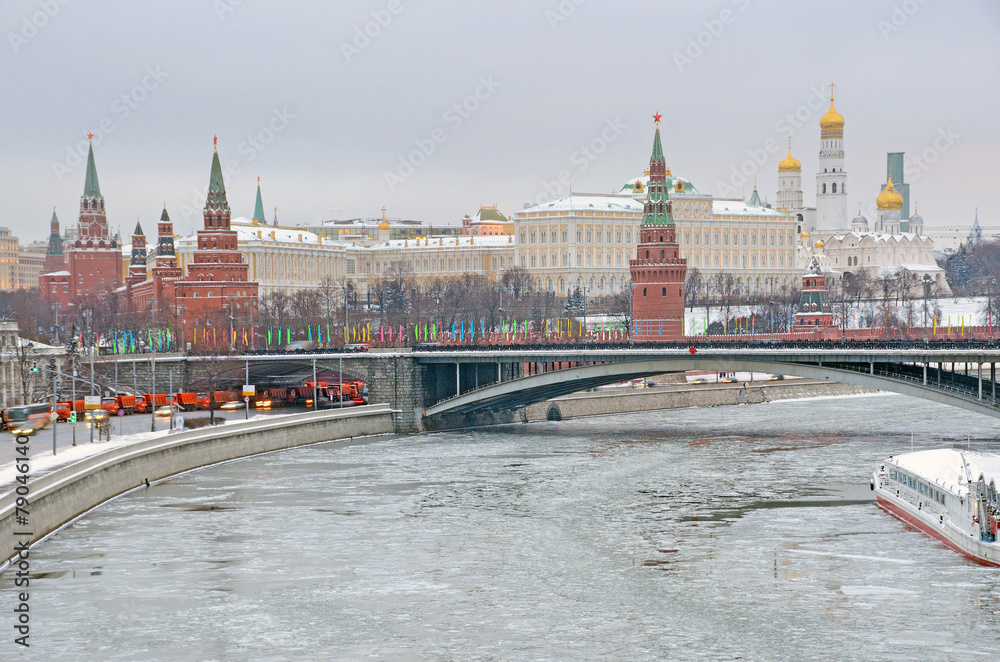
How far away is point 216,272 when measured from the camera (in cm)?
10838

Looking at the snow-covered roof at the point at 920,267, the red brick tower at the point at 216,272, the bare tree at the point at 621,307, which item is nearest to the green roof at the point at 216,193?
the red brick tower at the point at 216,272

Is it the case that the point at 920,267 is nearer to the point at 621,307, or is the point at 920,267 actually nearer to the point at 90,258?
the point at 621,307

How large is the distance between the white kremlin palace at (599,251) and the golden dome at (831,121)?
119 millimetres

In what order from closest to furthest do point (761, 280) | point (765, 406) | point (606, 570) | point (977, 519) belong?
1. point (606, 570)
2. point (977, 519)
3. point (765, 406)
4. point (761, 280)

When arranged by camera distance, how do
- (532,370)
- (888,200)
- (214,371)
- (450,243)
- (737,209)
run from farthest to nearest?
(888,200) → (450,243) → (737,209) → (532,370) → (214,371)

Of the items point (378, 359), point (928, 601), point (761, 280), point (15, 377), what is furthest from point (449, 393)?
point (761, 280)

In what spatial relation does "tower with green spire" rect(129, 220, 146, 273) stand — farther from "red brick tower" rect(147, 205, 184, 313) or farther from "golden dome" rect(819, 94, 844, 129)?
"golden dome" rect(819, 94, 844, 129)

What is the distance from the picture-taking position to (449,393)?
223 feet

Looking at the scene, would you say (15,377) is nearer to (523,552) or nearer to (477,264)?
(523,552)

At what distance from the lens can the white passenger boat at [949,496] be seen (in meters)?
34.3

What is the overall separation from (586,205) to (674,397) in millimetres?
81157

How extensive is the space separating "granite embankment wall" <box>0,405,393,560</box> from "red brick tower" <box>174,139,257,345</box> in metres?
45.8

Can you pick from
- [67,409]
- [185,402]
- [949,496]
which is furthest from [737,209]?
[949,496]

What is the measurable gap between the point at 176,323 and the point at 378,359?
3872 centimetres
